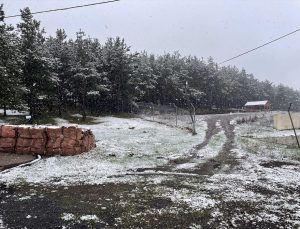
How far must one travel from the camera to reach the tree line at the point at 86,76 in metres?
37.3

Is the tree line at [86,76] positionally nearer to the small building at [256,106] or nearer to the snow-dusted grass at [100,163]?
the small building at [256,106]

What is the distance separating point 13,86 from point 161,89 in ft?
147

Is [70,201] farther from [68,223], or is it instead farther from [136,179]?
[136,179]

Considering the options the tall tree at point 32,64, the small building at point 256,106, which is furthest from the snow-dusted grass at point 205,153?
the small building at point 256,106

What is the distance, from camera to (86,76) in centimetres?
5025

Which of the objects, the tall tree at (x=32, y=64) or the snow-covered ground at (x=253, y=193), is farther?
the tall tree at (x=32, y=64)

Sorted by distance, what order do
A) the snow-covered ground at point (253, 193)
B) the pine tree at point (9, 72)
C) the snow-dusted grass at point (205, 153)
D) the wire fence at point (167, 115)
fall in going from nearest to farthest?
the snow-covered ground at point (253, 193), the snow-dusted grass at point (205, 153), the pine tree at point (9, 72), the wire fence at point (167, 115)

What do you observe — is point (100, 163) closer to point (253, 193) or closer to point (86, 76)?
point (253, 193)

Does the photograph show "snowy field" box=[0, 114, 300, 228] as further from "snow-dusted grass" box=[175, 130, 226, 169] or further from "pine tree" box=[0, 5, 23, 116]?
"pine tree" box=[0, 5, 23, 116]

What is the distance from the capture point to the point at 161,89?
253ft

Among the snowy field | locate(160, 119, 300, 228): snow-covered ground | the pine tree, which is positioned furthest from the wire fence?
locate(160, 119, 300, 228): snow-covered ground

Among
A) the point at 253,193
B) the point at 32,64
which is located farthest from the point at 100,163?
the point at 32,64

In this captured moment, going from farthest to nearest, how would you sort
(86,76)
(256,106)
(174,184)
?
(256,106) < (86,76) < (174,184)

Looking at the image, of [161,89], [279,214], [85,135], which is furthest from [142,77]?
[279,214]
